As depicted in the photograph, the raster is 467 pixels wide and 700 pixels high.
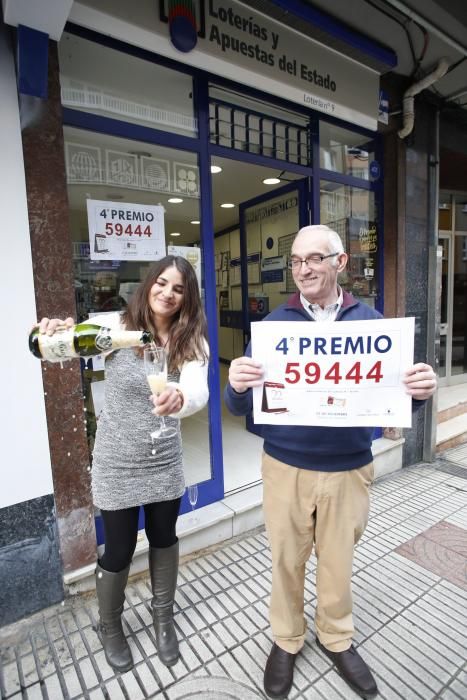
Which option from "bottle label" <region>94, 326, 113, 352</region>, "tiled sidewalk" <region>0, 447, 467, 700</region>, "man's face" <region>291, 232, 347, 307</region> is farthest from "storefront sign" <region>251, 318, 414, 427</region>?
"tiled sidewalk" <region>0, 447, 467, 700</region>

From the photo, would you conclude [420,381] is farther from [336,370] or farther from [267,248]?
[267,248]

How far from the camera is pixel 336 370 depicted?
158cm

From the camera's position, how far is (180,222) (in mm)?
2934

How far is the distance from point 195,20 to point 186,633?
12.0 ft

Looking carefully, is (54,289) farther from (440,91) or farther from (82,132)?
(440,91)

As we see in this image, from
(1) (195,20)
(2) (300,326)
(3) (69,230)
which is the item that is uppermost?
(1) (195,20)

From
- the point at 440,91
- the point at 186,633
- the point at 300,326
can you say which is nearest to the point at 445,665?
the point at 186,633

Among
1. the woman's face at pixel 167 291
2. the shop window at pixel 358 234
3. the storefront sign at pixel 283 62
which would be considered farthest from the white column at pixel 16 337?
the shop window at pixel 358 234

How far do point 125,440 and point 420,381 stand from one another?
1239 millimetres

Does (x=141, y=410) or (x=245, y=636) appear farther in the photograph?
(x=245, y=636)

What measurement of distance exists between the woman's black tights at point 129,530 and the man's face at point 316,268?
118 cm

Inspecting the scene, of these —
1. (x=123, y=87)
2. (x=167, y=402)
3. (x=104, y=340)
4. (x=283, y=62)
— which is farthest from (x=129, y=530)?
(x=283, y=62)

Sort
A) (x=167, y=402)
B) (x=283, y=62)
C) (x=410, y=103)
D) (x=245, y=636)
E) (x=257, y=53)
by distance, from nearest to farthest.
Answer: (x=167, y=402) → (x=245, y=636) → (x=257, y=53) → (x=283, y=62) → (x=410, y=103)

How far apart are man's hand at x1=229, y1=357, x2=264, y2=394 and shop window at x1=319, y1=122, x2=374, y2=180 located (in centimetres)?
287
